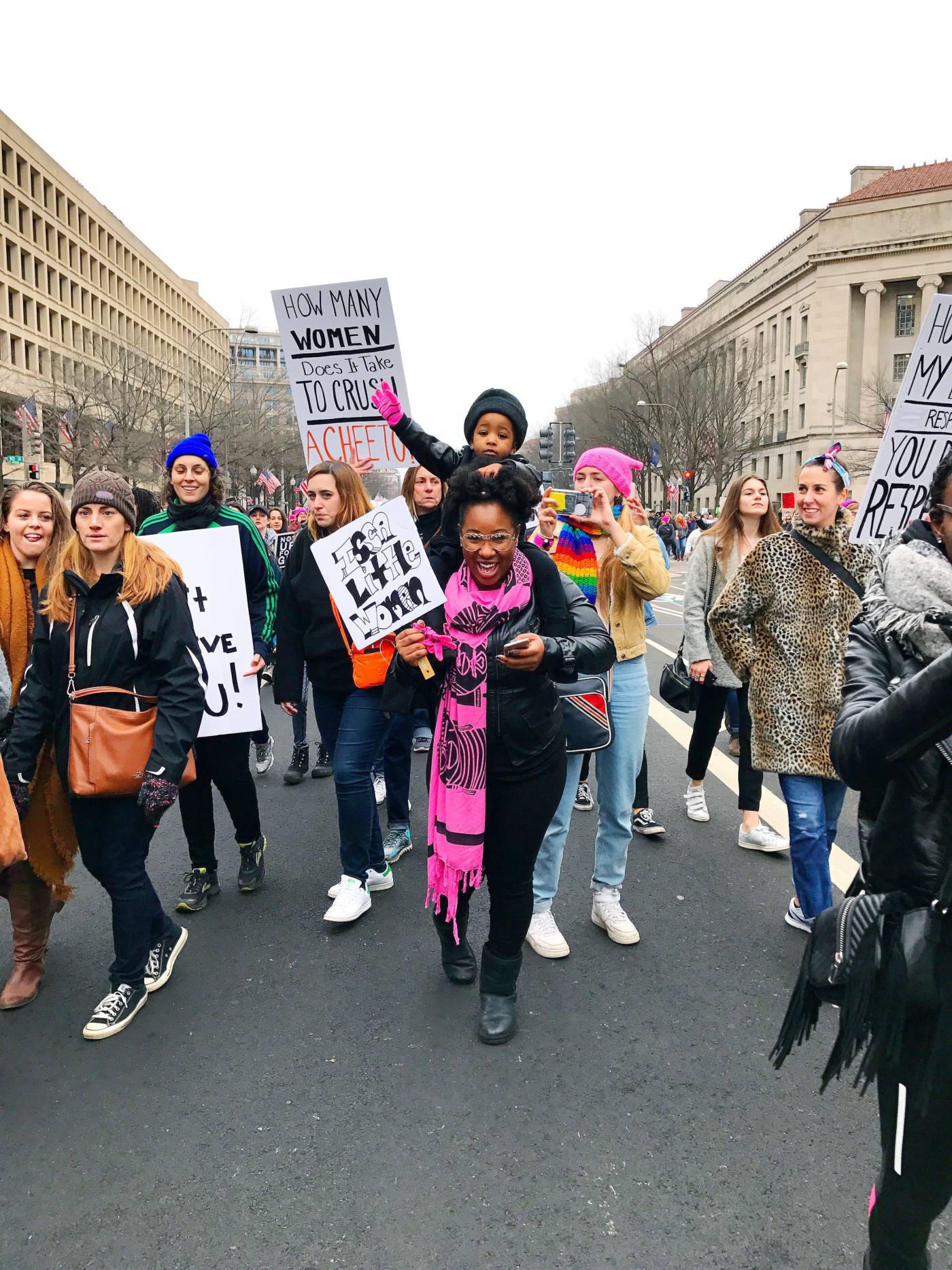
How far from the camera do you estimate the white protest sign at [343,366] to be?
16.4 ft

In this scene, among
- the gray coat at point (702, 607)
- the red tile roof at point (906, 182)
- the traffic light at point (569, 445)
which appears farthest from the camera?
the red tile roof at point (906, 182)

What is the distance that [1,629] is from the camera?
3.53 m

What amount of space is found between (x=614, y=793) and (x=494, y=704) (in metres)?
1.26

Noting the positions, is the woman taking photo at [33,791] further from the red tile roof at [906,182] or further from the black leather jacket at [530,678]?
the red tile roof at [906,182]

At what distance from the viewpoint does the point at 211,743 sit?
430 cm

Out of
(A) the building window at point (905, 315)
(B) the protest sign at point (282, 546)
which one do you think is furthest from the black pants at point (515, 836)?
(A) the building window at point (905, 315)

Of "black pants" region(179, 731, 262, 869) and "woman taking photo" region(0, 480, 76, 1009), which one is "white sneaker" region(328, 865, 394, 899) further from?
"woman taking photo" region(0, 480, 76, 1009)

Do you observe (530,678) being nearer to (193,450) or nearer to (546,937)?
(546,937)

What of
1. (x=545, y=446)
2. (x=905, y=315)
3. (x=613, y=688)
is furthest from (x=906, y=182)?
(x=613, y=688)

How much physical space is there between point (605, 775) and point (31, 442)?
43.5 m

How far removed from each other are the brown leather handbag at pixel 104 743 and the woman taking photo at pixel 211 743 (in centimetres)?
103

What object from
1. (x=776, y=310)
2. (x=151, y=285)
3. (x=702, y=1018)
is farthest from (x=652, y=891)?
(x=151, y=285)

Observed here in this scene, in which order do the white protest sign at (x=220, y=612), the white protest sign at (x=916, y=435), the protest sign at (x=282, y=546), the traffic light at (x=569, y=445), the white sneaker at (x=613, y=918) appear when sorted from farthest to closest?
the traffic light at (x=569, y=445)
the protest sign at (x=282, y=546)
the white protest sign at (x=916, y=435)
the white protest sign at (x=220, y=612)
the white sneaker at (x=613, y=918)

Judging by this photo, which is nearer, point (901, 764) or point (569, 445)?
point (901, 764)
